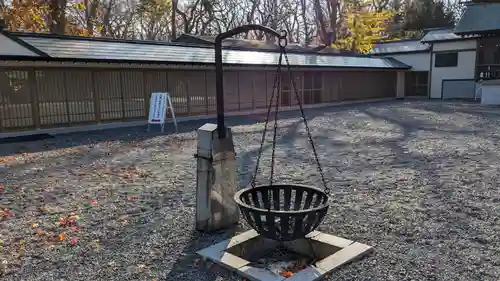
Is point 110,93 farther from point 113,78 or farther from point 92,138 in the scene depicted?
point 92,138

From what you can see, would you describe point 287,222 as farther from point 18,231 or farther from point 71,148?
point 71,148

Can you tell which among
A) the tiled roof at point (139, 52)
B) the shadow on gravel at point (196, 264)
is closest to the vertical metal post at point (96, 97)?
the tiled roof at point (139, 52)

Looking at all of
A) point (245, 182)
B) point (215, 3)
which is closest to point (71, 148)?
point (245, 182)

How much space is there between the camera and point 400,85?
2647 centimetres

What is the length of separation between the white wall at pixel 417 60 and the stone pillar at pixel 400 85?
87 cm

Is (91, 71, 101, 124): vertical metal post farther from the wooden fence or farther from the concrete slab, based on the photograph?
the concrete slab

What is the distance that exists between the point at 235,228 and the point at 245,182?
1837mm

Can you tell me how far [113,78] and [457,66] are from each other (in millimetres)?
21532

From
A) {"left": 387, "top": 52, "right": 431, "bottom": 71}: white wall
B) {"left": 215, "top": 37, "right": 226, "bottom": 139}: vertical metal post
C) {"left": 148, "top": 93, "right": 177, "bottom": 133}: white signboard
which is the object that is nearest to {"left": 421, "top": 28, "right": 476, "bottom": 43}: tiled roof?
{"left": 387, "top": 52, "right": 431, "bottom": 71}: white wall

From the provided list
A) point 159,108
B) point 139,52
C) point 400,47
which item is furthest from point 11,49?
point 400,47

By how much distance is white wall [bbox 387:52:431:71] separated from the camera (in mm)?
25684

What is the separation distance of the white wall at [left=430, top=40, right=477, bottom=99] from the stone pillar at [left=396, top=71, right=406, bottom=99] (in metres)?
1.87

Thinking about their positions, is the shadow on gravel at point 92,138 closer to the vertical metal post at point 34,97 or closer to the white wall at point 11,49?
the vertical metal post at point 34,97

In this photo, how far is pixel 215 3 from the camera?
33.8m
